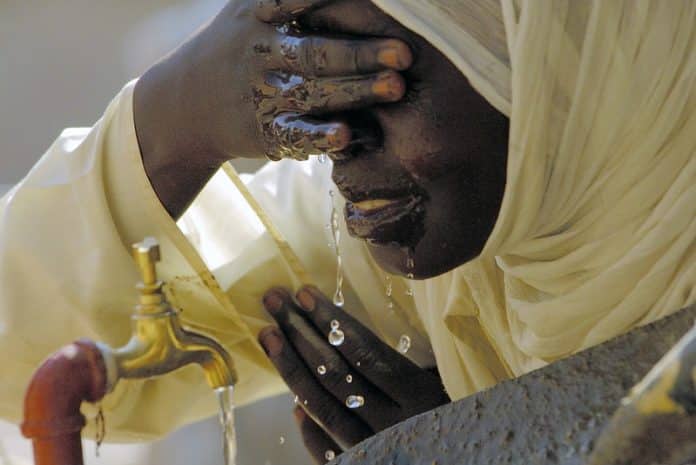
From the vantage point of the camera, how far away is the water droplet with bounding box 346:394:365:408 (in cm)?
93

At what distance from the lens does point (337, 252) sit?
1012mm

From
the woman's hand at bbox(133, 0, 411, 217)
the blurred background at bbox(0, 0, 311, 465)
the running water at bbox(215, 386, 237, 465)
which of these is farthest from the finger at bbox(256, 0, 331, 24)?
the blurred background at bbox(0, 0, 311, 465)

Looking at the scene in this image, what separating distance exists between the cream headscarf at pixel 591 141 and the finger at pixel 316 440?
30 cm

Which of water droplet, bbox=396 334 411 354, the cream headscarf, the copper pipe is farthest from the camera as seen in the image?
water droplet, bbox=396 334 411 354

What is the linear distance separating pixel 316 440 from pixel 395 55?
1.51 ft

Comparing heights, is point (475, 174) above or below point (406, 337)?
above

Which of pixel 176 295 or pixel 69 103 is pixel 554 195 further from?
pixel 69 103

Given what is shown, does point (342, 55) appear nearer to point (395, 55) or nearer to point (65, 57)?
point (395, 55)

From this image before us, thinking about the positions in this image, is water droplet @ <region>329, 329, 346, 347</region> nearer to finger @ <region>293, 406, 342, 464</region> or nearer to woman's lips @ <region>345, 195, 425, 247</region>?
finger @ <region>293, 406, 342, 464</region>

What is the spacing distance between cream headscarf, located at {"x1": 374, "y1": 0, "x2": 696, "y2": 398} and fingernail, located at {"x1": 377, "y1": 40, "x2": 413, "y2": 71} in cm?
1

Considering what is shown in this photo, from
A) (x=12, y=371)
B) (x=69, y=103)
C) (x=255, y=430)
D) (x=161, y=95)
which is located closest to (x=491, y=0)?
(x=161, y=95)

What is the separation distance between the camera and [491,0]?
0.65 meters

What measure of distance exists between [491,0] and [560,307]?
0.22m

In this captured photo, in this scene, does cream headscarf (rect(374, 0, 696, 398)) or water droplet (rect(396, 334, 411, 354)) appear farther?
water droplet (rect(396, 334, 411, 354))
